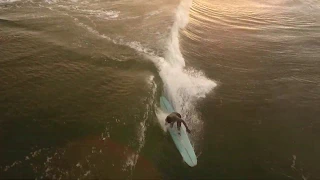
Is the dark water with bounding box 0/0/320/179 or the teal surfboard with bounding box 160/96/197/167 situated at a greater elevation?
the dark water with bounding box 0/0/320/179

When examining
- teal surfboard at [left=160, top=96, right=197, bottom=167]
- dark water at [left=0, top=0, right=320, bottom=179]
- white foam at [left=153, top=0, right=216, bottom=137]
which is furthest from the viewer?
white foam at [left=153, top=0, right=216, bottom=137]

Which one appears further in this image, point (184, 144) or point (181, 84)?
point (181, 84)

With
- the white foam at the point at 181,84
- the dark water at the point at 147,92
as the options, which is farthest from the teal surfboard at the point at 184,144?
the white foam at the point at 181,84

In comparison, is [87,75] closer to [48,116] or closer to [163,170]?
[48,116]

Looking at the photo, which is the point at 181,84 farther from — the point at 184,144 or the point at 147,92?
the point at 184,144

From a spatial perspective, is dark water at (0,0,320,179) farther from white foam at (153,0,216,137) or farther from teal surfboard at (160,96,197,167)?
teal surfboard at (160,96,197,167)

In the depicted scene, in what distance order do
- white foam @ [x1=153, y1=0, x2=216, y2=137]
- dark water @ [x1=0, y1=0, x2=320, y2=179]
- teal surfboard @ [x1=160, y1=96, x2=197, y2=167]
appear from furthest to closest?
white foam @ [x1=153, y1=0, x2=216, y2=137] → teal surfboard @ [x1=160, y1=96, x2=197, y2=167] → dark water @ [x1=0, y1=0, x2=320, y2=179]

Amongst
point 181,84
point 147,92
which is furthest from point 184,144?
point 181,84

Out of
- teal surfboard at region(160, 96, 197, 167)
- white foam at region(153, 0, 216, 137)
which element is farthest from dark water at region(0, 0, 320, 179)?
teal surfboard at region(160, 96, 197, 167)

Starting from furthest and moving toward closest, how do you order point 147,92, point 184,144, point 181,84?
point 181,84 → point 147,92 → point 184,144

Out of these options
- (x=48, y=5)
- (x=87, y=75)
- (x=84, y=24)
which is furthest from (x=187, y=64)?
(x=48, y=5)
